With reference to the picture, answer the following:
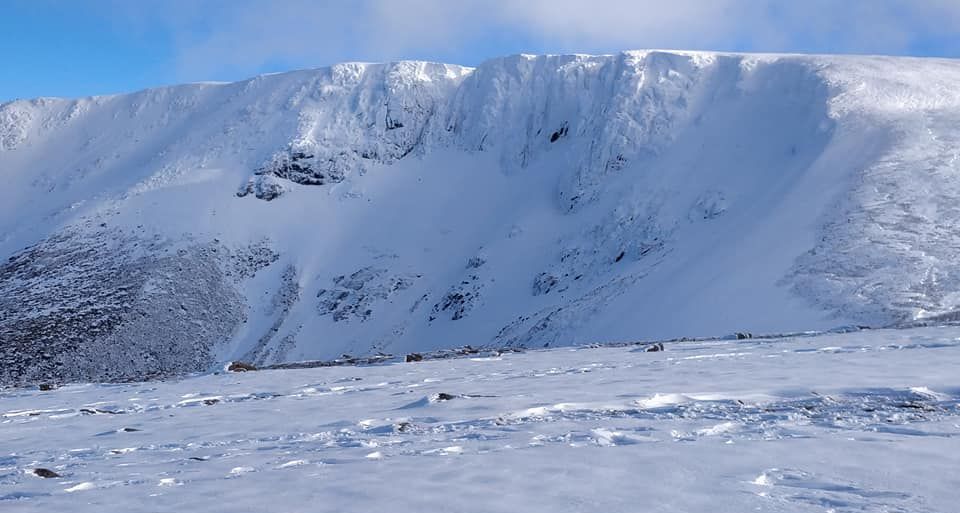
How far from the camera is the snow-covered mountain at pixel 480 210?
39.0 m

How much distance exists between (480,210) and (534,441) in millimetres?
58955

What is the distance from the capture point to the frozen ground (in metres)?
7.36

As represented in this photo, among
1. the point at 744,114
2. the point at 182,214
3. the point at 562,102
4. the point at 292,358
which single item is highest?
the point at 562,102

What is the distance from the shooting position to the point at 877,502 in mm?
6797

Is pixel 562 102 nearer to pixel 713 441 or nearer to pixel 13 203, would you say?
pixel 13 203

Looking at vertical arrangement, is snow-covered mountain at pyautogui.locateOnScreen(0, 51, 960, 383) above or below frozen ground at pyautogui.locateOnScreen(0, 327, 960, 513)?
above

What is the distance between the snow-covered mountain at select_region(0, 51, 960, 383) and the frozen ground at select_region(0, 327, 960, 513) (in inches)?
770

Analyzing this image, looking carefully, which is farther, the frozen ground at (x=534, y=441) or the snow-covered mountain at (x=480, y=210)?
the snow-covered mountain at (x=480, y=210)

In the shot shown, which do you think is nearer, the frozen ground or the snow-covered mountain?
the frozen ground

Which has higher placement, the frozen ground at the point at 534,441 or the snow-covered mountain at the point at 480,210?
the snow-covered mountain at the point at 480,210

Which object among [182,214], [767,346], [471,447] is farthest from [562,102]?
[471,447]

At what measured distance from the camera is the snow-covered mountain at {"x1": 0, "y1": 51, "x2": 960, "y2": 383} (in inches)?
1535

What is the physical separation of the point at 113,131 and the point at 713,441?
91.8 metres

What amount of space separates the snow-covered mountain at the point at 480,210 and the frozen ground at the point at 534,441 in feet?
64.2
